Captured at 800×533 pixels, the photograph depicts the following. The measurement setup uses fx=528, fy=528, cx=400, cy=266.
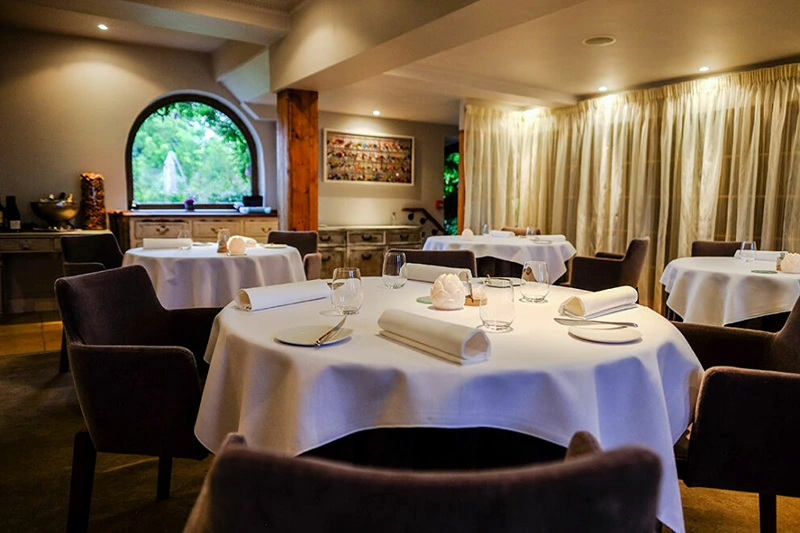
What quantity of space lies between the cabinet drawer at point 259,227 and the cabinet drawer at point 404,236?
2.04 m

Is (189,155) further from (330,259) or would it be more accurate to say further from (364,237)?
(364,237)

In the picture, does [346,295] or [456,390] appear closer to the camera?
[456,390]

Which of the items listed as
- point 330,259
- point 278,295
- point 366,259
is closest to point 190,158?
point 330,259

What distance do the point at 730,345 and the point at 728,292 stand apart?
1.26m

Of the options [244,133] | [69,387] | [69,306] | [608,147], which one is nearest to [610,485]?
[69,306]

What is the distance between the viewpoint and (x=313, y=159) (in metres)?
5.46

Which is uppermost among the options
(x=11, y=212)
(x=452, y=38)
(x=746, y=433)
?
(x=452, y=38)

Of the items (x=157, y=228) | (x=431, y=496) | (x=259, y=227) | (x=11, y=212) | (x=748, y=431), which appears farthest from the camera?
(x=259, y=227)

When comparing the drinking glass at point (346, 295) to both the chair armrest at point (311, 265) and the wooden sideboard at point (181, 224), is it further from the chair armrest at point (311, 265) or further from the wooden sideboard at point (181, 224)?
the wooden sideboard at point (181, 224)

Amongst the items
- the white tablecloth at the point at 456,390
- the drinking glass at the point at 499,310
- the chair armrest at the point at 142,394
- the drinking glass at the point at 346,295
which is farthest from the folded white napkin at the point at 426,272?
the chair armrest at the point at 142,394

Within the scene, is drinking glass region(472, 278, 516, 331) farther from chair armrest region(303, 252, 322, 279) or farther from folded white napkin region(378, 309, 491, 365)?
chair armrest region(303, 252, 322, 279)

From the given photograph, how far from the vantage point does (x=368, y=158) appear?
8070 mm

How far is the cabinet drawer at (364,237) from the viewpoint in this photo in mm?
7617

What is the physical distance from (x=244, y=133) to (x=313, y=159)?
6.77 feet
